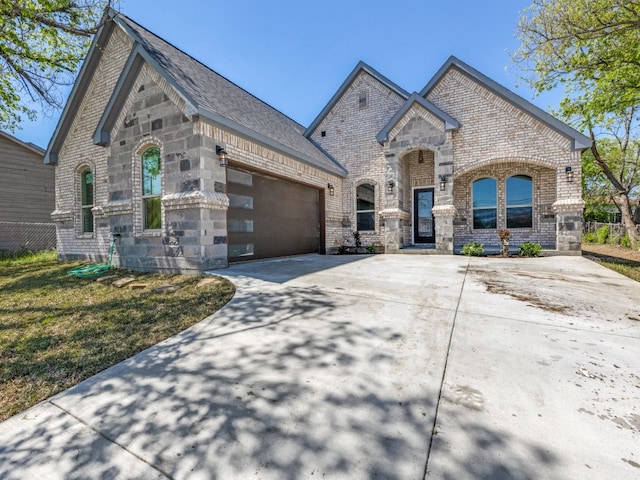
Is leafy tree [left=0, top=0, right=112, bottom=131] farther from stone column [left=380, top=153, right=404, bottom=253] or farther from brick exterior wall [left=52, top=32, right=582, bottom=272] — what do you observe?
stone column [left=380, top=153, right=404, bottom=253]

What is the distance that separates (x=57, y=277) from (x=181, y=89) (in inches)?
218

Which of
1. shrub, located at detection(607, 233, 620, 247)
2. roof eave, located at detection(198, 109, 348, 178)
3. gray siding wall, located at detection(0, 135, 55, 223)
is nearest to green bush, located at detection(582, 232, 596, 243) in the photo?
shrub, located at detection(607, 233, 620, 247)

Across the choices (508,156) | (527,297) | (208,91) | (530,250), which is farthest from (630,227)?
(208,91)

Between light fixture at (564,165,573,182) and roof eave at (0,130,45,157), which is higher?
roof eave at (0,130,45,157)

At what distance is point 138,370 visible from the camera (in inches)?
104

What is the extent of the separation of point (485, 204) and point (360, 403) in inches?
466

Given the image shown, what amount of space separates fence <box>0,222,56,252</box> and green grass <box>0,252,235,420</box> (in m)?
9.45

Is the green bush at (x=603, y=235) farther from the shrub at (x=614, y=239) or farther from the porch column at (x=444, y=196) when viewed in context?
the porch column at (x=444, y=196)

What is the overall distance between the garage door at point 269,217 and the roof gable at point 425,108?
136 inches

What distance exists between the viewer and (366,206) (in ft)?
41.8

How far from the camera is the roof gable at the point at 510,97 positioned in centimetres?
931

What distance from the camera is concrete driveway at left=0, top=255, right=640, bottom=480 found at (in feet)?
5.17

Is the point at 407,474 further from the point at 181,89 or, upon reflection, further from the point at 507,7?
the point at 507,7

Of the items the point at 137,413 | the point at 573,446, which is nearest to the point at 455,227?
the point at 573,446
